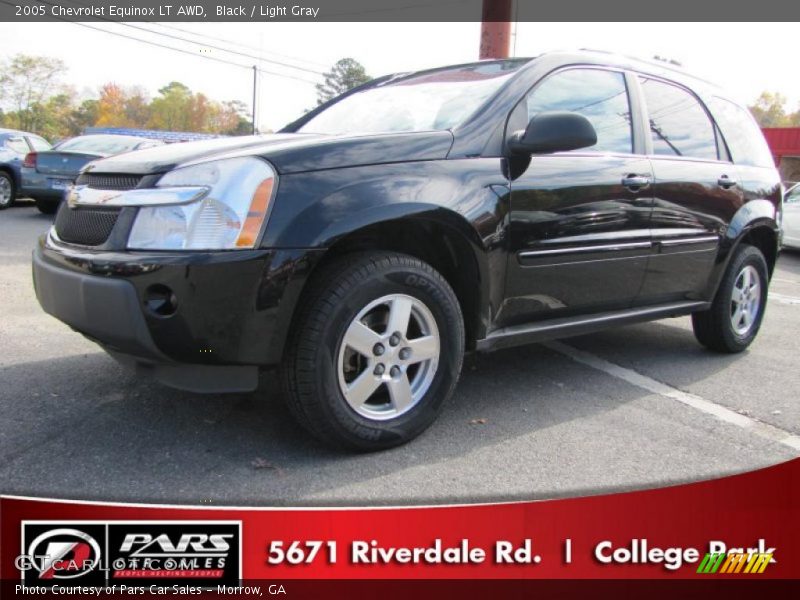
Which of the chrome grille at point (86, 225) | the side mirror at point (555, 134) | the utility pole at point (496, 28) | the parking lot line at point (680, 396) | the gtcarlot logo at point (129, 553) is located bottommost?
the parking lot line at point (680, 396)

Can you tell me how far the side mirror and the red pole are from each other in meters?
9.53

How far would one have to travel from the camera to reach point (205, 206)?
2408 mm

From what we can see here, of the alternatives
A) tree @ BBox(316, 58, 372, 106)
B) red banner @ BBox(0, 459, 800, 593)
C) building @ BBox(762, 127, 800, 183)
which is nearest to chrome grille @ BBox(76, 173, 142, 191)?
red banner @ BBox(0, 459, 800, 593)

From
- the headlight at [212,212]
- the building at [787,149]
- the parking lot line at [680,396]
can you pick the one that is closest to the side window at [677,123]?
the parking lot line at [680,396]

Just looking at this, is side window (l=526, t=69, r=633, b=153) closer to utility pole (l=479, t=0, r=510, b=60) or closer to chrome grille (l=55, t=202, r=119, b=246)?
chrome grille (l=55, t=202, r=119, b=246)

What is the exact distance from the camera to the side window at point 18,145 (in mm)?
11672

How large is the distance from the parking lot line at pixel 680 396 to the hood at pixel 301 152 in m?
1.90

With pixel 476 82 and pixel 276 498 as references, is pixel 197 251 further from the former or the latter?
pixel 476 82

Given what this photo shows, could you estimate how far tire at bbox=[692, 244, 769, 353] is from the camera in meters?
4.46

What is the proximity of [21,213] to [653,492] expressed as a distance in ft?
38.7

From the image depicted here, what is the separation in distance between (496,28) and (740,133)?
8.10 metres

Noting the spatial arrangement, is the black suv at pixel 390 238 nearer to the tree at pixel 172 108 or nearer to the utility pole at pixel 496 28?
the utility pole at pixel 496 28

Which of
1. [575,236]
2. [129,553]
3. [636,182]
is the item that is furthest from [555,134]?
[129,553]

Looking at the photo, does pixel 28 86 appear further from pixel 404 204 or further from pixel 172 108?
pixel 404 204
